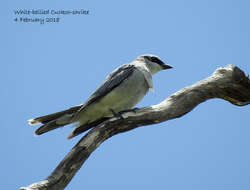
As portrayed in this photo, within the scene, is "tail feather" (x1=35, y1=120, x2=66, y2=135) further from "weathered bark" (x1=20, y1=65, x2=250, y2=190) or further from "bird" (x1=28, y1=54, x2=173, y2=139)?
"weathered bark" (x1=20, y1=65, x2=250, y2=190)

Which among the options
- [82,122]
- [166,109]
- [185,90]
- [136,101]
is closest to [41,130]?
[82,122]

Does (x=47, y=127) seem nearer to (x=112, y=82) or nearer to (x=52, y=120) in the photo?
(x=52, y=120)

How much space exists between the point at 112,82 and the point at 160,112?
3.71 feet

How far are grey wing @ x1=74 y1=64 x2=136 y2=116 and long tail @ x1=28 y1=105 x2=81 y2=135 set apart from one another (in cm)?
26

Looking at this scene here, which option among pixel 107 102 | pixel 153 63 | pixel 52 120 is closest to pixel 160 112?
pixel 107 102

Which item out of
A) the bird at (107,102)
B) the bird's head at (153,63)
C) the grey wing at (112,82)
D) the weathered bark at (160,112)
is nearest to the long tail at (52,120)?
the bird at (107,102)

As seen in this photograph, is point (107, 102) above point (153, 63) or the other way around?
the other way around

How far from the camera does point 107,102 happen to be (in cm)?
618

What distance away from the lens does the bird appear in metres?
6.12

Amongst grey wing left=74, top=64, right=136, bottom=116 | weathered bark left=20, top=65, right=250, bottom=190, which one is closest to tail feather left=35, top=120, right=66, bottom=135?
grey wing left=74, top=64, right=136, bottom=116

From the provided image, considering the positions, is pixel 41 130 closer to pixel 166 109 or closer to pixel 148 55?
pixel 166 109

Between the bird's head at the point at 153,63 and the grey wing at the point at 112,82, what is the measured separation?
2.20 ft

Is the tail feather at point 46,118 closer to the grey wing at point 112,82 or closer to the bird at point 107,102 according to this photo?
the bird at point 107,102

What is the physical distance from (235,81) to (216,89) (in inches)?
15.0
